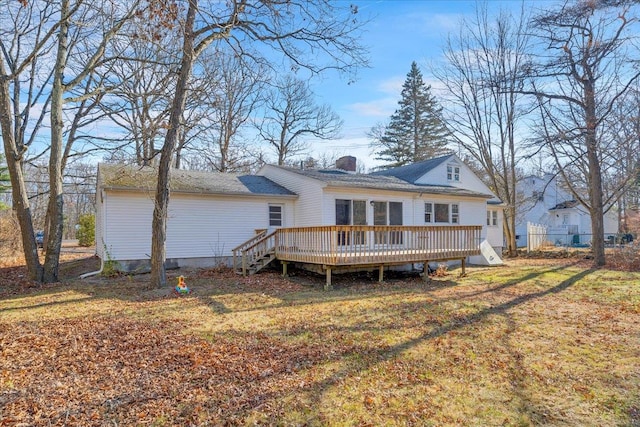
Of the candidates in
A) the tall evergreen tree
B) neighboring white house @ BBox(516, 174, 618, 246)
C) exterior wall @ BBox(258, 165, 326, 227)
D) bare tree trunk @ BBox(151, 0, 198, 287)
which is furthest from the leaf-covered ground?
the tall evergreen tree

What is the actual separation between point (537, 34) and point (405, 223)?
794 centimetres

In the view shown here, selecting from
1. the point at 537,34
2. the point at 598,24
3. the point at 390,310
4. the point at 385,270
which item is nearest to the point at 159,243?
the point at 390,310

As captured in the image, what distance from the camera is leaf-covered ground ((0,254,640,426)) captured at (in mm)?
3629

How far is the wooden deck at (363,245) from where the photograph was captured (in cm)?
998

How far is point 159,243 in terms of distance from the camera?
977 cm

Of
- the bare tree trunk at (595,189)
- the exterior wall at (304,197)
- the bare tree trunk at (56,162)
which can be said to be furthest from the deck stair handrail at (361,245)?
the bare tree trunk at (595,189)

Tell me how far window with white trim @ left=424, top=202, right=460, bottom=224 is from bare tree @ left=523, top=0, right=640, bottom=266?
4.57 meters

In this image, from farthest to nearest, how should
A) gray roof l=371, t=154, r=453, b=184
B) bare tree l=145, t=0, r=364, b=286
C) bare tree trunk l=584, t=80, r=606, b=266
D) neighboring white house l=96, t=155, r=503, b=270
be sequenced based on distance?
gray roof l=371, t=154, r=453, b=184, bare tree trunk l=584, t=80, r=606, b=266, neighboring white house l=96, t=155, r=503, b=270, bare tree l=145, t=0, r=364, b=286

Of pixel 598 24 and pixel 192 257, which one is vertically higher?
pixel 598 24

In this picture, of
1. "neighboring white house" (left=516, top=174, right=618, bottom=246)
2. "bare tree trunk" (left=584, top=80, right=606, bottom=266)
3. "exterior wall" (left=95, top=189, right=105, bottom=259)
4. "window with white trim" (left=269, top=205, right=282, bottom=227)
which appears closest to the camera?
"exterior wall" (left=95, top=189, right=105, bottom=259)

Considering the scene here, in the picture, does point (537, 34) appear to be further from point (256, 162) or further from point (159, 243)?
point (256, 162)

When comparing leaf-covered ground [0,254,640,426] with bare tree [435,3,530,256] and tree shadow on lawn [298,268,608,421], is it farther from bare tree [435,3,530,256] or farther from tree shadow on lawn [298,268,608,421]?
bare tree [435,3,530,256]

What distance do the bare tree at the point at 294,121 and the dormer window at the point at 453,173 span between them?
1332 centimetres

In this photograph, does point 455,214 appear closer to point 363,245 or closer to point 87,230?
→ point 363,245
